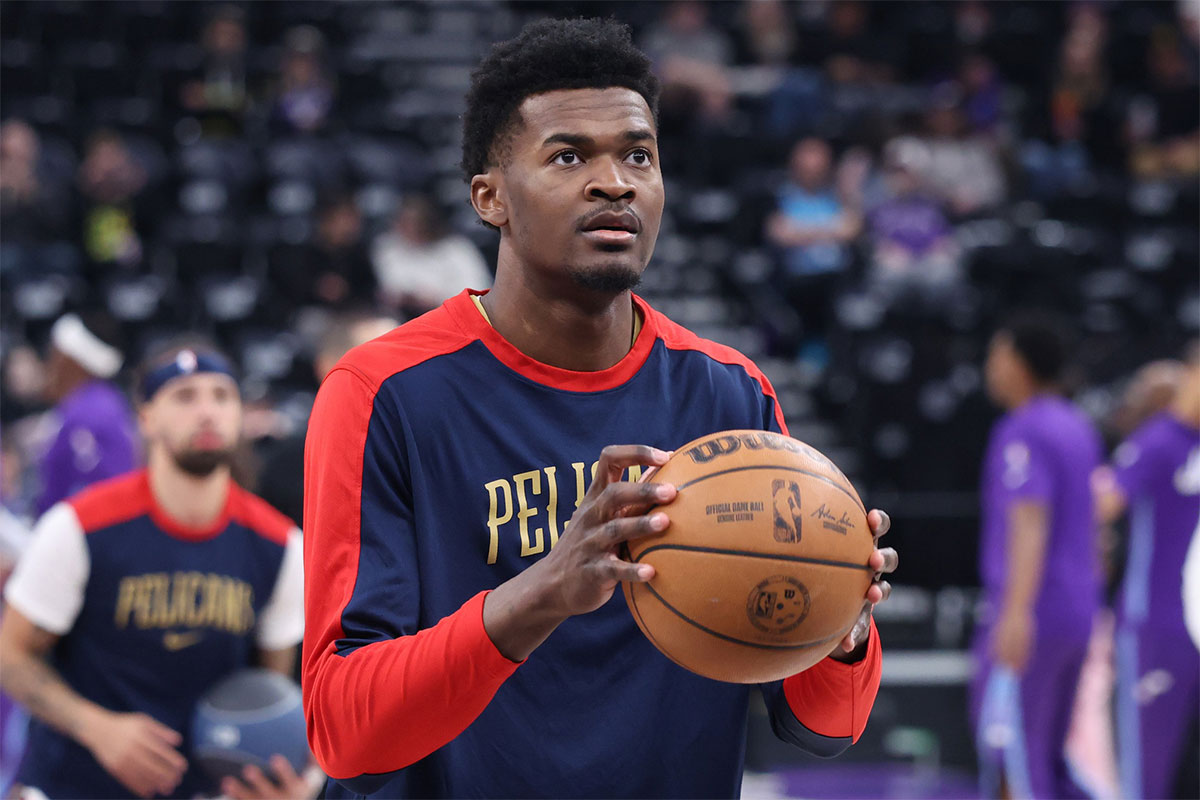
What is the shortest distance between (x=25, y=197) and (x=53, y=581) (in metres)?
6.69

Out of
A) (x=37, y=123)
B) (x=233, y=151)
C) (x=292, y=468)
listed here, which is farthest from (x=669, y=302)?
(x=292, y=468)

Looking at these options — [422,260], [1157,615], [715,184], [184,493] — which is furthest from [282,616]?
[715,184]

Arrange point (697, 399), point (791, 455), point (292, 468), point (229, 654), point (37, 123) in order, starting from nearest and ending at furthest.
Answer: point (791, 455)
point (697, 399)
point (229, 654)
point (292, 468)
point (37, 123)

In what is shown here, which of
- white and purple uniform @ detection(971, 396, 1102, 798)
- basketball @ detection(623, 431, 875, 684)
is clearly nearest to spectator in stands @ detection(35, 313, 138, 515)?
white and purple uniform @ detection(971, 396, 1102, 798)

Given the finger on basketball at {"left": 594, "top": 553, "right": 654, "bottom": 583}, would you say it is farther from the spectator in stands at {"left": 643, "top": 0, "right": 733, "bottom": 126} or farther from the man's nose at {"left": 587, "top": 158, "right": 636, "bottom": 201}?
the spectator in stands at {"left": 643, "top": 0, "right": 733, "bottom": 126}

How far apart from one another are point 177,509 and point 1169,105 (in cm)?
1104

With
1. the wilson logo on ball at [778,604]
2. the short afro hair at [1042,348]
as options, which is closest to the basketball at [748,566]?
the wilson logo on ball at [778,604]

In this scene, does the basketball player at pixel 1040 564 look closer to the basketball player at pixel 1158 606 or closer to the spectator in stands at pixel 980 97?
the basketball player at pixel 1158 606

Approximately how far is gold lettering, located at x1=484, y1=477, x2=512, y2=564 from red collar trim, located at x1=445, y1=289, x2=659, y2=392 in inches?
7.5

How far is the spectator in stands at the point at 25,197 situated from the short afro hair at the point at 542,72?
8.07 m

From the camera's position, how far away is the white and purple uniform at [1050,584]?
17.7ft

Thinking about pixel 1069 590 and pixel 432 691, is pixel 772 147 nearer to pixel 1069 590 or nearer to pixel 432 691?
pixel 1069 590

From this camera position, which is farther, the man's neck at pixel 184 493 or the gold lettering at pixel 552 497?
the man's neck at pixel 184 493

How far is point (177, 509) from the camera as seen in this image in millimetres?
3791
